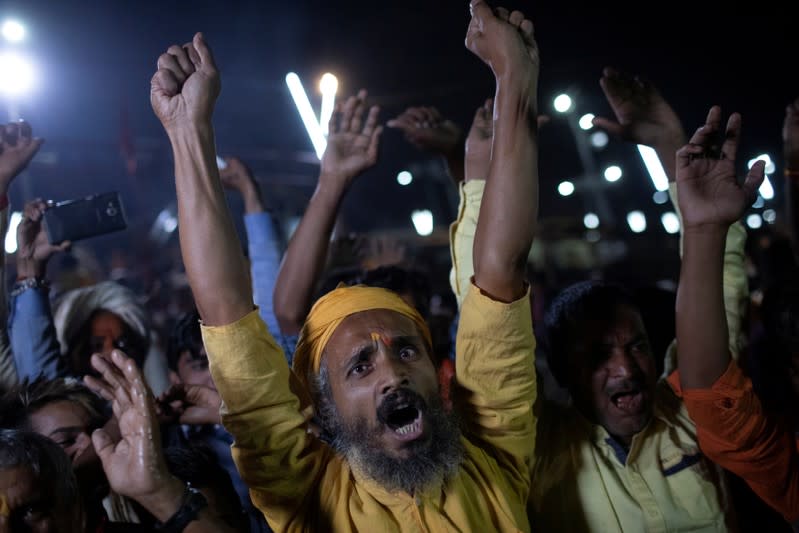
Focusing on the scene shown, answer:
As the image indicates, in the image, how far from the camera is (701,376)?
2109mm

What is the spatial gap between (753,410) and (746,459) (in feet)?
0.53

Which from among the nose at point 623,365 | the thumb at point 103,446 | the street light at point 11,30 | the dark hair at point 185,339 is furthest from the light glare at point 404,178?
the thumb at point 103,446

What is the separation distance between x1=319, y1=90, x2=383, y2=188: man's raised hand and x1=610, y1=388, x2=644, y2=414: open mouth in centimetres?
131

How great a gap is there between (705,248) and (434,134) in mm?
1352

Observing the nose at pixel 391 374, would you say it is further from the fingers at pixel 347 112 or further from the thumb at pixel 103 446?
the fingers at pixel 347 112

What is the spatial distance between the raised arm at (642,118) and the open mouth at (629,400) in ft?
2.90

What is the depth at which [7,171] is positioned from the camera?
254 centimetres

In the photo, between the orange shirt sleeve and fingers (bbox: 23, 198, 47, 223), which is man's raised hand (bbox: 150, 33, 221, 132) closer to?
fingers (bbox: 23, 198, 47, 223)

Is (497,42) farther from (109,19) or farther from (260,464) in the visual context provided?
(109,19)

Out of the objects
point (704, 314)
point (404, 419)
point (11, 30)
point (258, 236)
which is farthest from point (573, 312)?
point (11, 30)

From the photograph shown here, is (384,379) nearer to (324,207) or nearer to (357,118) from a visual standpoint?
(324,207)

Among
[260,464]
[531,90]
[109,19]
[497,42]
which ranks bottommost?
[260,464]

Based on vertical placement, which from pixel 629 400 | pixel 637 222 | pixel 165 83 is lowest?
pixel 637 222

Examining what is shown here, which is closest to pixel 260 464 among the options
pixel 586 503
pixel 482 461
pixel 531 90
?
pixel 482 461
